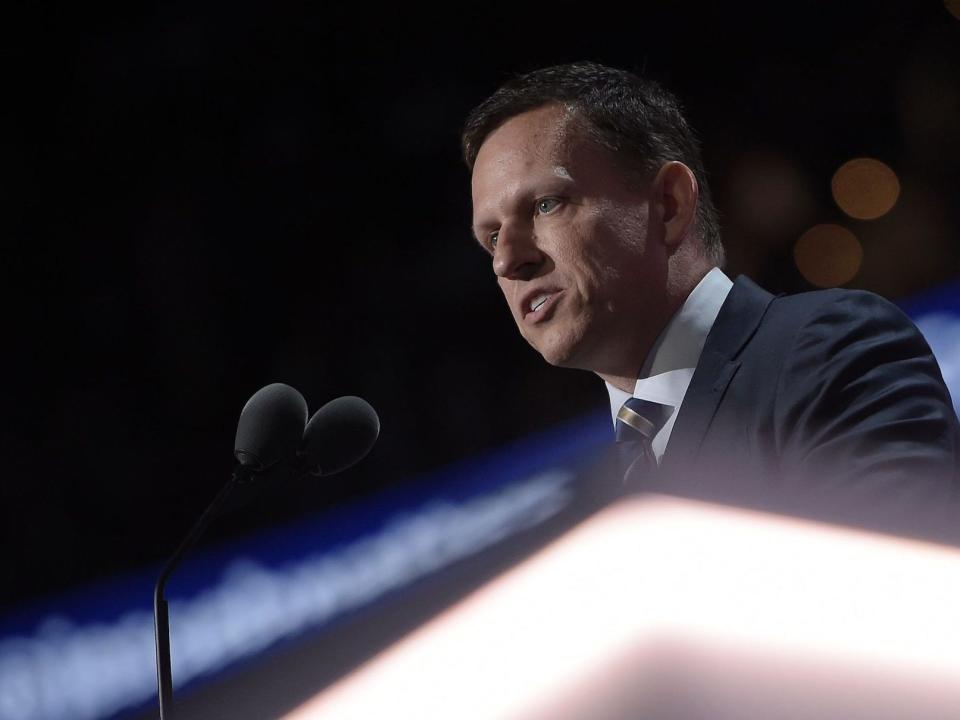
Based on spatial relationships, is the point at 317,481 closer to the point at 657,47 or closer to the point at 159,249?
the point at 159,249

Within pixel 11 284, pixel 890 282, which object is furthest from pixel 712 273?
pixel 11 284

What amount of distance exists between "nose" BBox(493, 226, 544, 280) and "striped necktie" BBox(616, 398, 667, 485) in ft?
1.02

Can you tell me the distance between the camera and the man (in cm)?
120

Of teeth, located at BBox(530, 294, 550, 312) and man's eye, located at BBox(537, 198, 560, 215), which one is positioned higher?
man's eye, located at BBox(537, 198, 560, 215)

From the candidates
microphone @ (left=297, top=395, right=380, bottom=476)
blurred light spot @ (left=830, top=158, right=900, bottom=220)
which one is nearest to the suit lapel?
microphone @ (left=297, top=395, right=380, bottom=476)

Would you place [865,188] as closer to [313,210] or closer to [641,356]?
[641,356]

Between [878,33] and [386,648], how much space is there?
9.45ft

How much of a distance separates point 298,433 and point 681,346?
2.29 feet

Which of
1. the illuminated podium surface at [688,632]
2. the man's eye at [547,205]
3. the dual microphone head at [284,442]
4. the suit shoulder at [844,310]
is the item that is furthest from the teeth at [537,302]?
the illuminated podium surface at [688,632]

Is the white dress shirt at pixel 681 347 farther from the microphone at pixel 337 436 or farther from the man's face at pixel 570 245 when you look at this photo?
the microphone at pixel 337 436

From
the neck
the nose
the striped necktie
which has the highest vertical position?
the nose

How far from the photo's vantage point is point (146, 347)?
3027mm

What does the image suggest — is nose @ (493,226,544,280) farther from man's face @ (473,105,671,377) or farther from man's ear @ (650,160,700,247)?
man's ear @ (650,160,700,247)

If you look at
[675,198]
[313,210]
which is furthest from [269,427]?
[313,210]
